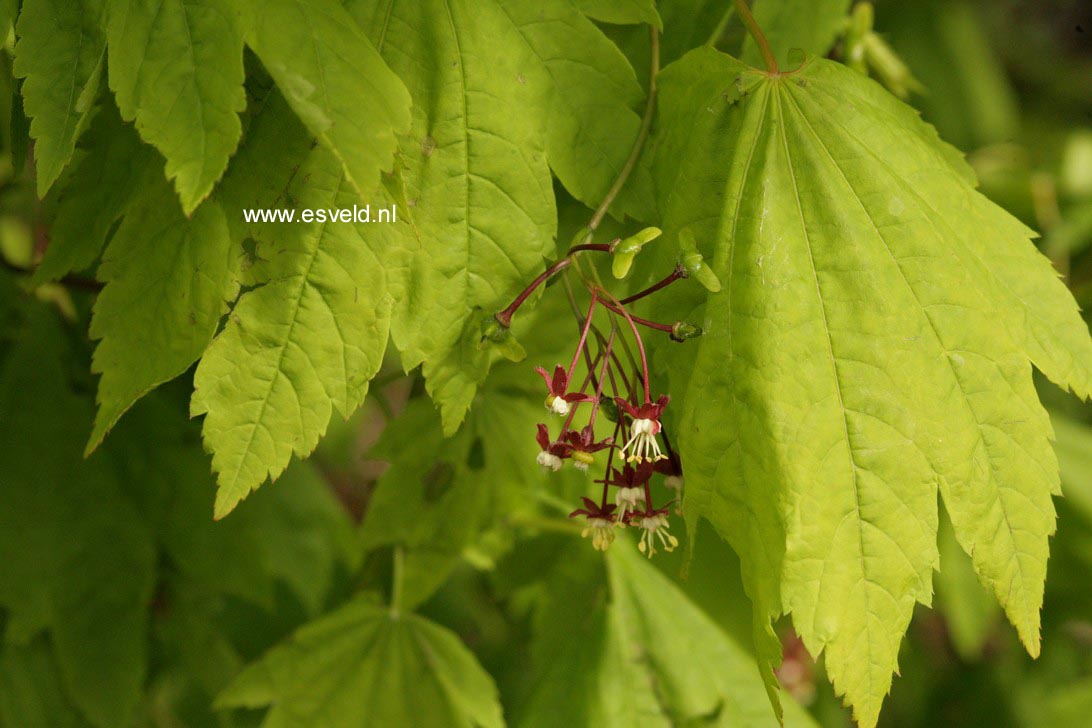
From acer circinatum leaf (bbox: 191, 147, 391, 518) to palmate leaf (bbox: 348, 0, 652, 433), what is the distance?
4cm

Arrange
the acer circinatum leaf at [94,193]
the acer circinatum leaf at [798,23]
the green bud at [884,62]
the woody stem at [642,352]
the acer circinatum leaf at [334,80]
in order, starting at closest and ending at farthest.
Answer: the acer circinatum leaf at [334,80], the woody stem at [642,352], the acer circinatum leaf at [94,193], the acer circinatum leaf at [798,23], the green bud at [884,62]

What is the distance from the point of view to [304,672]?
1.45 m

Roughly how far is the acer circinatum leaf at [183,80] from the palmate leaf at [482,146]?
0.19 m

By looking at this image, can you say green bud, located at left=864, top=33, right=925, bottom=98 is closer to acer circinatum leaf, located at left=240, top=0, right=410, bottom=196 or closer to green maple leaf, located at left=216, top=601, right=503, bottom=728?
acer circinatum leaf, located at left=240, top=0, right=410, bottom=196

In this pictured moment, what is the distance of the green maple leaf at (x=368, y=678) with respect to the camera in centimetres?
143

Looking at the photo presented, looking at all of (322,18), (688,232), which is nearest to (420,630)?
(688,232)

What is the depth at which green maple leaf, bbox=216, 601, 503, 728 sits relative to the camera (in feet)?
4.69

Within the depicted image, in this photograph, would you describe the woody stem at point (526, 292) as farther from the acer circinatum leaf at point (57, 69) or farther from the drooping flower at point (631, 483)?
the acer circinatum leaf at point (57, 69)

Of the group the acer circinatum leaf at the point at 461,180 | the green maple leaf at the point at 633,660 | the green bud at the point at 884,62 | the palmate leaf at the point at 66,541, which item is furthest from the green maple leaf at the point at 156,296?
the green bud at the point at 884,62

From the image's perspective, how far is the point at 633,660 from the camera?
152 cm

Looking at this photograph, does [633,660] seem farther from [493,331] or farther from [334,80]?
[334,80]

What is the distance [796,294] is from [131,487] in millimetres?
1204

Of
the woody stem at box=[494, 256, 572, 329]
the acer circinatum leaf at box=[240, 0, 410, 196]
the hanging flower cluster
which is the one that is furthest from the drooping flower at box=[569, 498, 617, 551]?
the acer circinatum leaf at box=[240, 0, 410, 196]

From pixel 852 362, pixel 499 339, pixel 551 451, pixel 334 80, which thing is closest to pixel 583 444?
pixel 551 451
